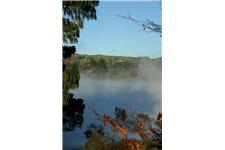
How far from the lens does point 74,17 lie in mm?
3146

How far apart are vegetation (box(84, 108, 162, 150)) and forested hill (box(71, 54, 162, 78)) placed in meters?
0.25

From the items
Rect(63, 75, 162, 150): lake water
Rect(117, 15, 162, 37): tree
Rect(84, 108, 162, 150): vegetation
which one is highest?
Rect(117, 15, 162, 37): tree

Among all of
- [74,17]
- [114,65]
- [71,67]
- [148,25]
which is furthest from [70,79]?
[148,25]

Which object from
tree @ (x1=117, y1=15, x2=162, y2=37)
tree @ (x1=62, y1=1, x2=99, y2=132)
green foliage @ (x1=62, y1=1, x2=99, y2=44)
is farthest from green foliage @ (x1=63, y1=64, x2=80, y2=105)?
tree @ (x1=117, y1=15, x2=162, y2=37)

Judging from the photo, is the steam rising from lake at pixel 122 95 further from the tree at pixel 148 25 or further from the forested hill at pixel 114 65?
the tree at pixel 148 25

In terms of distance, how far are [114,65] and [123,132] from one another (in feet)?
1.47

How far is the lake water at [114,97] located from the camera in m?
3.10

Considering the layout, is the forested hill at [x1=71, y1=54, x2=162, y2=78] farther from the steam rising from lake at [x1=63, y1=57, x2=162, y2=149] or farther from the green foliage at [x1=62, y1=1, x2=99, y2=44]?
the green foliage at [x1=62, y1=1, x2=99, y2=44]

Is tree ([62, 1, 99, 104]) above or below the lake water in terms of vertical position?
above

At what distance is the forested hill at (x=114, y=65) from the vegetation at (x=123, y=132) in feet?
0.81

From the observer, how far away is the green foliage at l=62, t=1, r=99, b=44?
3.12m

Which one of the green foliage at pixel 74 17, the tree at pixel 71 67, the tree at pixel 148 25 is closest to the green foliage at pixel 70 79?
the tree at pixel 71 67

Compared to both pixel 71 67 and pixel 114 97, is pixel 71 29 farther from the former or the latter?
pixel 114 97
